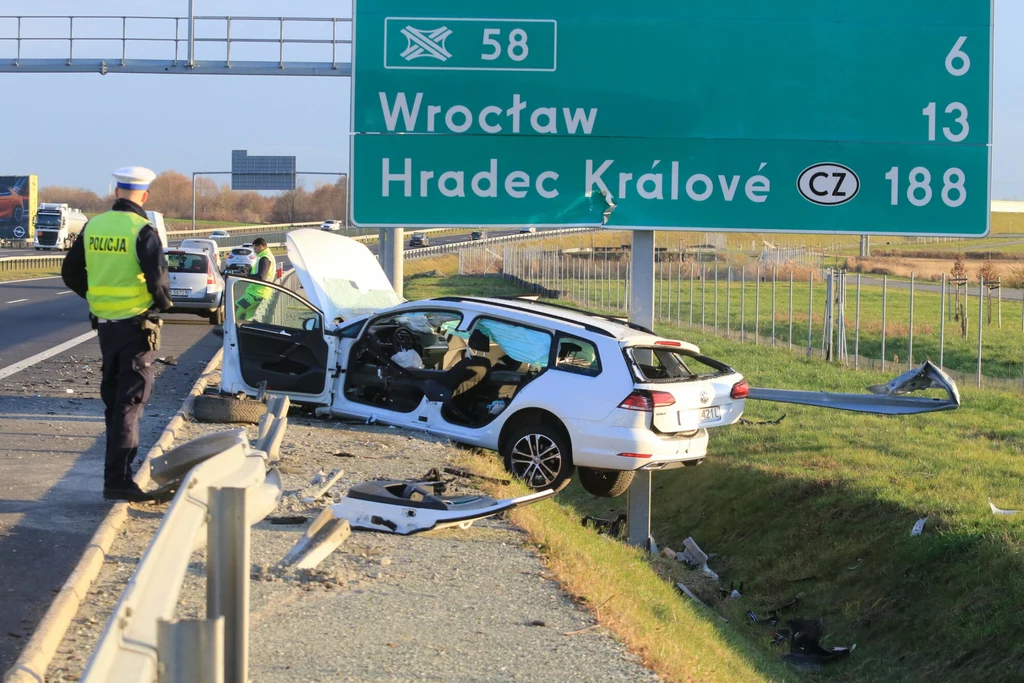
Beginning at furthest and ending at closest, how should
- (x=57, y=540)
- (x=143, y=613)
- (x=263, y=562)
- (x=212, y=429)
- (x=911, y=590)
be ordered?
(x=212, y=429)
(x=911, y=590)
(x=57, y=540)
(x=263, y=562)
(x=143, y=613)

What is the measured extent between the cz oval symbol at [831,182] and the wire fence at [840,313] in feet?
8.96

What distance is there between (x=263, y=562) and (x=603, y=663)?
193 centimetres

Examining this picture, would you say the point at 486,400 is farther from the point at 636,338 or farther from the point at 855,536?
the point at 855,536

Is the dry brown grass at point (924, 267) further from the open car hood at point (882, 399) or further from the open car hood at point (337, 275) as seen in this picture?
the open car hood at point (337, 275)

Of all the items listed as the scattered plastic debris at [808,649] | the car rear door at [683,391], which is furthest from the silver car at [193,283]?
the scattered plastic debris at [808,649]

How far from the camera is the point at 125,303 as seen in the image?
280 inches

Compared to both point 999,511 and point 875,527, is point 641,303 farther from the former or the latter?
point 999,511

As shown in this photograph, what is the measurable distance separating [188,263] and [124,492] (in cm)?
1888

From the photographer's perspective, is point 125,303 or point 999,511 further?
point 999,511

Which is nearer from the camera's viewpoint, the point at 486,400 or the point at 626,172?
the point at 486,400

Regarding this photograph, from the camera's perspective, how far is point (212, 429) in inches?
411

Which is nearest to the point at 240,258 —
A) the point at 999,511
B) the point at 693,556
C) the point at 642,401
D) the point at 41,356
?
the point at 41,356

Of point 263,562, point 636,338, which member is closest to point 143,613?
point 263,562

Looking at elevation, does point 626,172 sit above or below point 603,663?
above
